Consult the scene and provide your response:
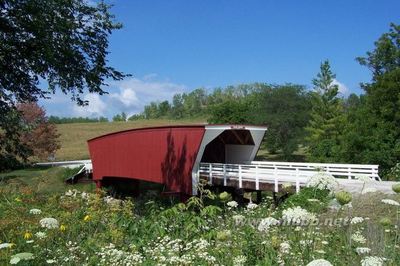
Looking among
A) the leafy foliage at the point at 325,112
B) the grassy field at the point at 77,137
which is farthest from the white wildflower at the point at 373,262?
the grassy field at the point at 77,137

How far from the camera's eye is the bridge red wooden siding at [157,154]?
20.1 metres

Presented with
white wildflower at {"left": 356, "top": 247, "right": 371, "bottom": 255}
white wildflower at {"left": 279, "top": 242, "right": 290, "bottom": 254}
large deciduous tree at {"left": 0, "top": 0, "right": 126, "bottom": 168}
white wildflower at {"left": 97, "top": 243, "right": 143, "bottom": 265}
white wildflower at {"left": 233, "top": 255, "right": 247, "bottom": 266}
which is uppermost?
large deciduous tree at {"left": 0, "top": 0, "right": 126, "bottom": 168}

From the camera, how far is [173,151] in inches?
854

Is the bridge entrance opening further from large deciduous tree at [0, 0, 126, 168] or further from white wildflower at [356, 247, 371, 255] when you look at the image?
white wildflower at [356, 247, 371, 255]

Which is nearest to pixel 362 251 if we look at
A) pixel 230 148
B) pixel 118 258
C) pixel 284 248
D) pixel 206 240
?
pixel 284 248

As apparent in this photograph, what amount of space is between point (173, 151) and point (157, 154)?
0.88 meters

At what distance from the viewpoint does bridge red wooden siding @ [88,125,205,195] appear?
20.1 m

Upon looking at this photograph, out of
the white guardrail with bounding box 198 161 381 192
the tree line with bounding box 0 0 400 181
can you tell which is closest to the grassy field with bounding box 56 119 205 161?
the tree line with bounding box 0 0 400 181

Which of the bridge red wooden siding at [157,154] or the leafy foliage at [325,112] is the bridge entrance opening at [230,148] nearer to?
the bridge red wooden siding at [157,154]

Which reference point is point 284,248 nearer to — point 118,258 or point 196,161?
point 118,258

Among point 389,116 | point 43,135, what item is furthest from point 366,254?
point 43,135

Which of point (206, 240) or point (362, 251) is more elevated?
point (362, 251)

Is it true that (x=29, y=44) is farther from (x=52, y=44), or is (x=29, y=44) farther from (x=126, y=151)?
(x=126, y=151)

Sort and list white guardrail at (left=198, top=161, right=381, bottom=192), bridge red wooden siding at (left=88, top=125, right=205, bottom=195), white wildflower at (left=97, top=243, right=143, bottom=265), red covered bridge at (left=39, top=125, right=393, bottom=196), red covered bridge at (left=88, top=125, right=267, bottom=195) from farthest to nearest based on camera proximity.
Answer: bridge red wooden siding at (left=88, top=125, right=205, bottom=195)
red covered bridge at (left=88, top=125, right=267, bottom=195)
red covered bridge at (left=39, top=125, right=393, bottom=196)
white guardrail at (left=198, top=161, right=381, bottom=192)
white wildflower at (left=97, top=243, right=143, bottom=265)
